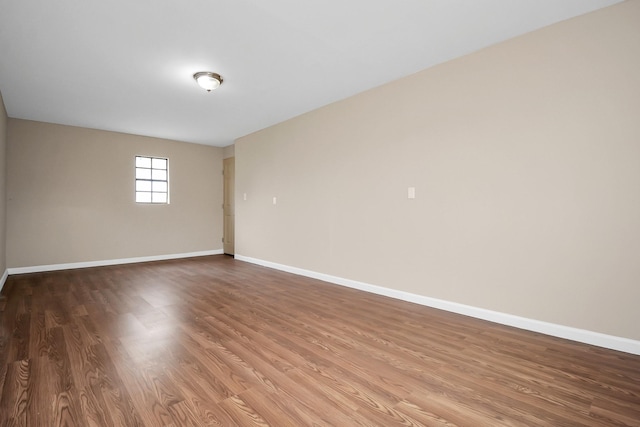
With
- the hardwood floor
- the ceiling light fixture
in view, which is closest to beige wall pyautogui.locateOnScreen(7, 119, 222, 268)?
the hardwood floor

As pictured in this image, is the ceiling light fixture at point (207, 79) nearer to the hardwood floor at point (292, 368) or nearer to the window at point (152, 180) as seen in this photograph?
the hardwood floor at point (292, 368)

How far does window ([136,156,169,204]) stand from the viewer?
644 cm

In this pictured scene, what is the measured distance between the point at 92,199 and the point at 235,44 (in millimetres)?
4837

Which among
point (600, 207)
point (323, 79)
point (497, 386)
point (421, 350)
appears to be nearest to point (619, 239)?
point (600, 207)

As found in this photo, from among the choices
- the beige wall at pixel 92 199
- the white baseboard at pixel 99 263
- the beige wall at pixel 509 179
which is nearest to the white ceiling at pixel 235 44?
the beige wall at pixel 509 179

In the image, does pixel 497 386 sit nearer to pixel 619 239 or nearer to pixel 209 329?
pixel 619 239

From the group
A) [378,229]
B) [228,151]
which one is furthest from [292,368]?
[228,151]

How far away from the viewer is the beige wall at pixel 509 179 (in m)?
2.32

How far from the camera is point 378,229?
3.91 metres

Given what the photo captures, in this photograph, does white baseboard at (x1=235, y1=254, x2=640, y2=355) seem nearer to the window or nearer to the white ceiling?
the white ceiling

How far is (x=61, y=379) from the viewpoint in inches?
75.4

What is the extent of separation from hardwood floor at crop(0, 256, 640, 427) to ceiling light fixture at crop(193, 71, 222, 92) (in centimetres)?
259

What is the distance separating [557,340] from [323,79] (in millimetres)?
3513

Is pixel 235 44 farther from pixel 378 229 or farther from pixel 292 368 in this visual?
pixel 292 368
